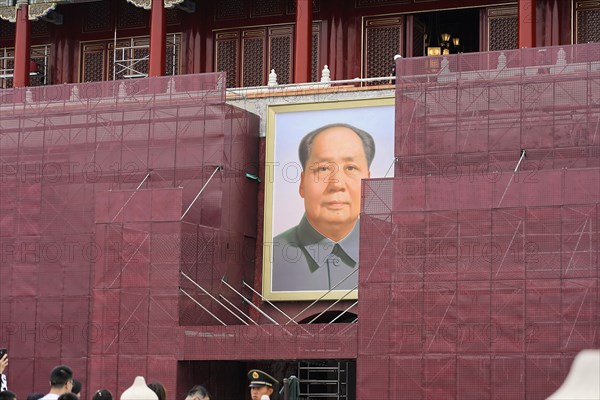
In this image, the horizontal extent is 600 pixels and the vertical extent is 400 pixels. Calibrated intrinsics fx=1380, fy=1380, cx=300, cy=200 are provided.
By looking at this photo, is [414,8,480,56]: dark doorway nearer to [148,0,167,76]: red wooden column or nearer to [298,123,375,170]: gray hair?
[298,123,375,170]: gray hair

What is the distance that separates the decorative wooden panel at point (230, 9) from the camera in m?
30.8

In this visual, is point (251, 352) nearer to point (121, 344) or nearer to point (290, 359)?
point (290, 359)

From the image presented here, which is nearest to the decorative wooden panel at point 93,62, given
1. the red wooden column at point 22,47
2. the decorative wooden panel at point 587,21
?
the red wooden column at point 22,47

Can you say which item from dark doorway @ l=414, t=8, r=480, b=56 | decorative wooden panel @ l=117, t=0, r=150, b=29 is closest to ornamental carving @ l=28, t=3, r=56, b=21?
decorative wooden panel @ l=117, t=0, r=150, b=29

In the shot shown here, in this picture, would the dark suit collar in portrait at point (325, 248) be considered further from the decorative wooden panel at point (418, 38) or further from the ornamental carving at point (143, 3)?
the ornamental carving at point (143, 3)

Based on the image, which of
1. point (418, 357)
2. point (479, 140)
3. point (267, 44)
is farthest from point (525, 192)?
point (267, 44)

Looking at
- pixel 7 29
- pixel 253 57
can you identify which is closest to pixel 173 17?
pixel 253 57

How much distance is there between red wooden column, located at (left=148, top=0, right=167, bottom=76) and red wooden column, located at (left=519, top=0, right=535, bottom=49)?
753 centimetres

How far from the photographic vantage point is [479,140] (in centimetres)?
2333

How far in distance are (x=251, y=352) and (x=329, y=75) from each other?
702 cm

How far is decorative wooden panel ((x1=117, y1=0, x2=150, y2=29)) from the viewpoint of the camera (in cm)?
3158

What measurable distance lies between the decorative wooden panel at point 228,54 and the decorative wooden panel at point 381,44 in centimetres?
306

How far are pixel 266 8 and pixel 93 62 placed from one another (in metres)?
4.43

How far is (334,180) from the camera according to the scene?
2575 centimetres
